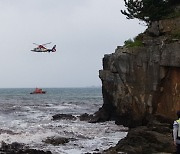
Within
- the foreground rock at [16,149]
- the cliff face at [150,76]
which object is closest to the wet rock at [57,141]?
the foreground rock at [16,149]

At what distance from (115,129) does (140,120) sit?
2.39m

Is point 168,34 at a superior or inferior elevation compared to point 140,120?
superior

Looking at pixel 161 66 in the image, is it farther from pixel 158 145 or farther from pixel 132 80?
pixel 158 145

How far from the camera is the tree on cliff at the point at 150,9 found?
28906mm

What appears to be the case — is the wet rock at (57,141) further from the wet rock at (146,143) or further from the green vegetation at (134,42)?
the green vegetation at (134,42)

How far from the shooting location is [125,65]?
97.6 ft

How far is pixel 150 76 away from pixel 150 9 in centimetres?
547

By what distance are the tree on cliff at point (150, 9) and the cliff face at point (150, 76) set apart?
63.6 inches

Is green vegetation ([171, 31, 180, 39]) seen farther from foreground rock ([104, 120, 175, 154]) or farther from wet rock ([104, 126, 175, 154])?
wet rock ([104, 126, 175, 154])

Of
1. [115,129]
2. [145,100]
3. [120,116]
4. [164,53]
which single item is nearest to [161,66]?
[164,53]

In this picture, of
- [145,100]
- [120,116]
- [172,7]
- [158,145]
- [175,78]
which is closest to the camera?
[158,145]

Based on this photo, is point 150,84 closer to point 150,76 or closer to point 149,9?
point 150,76

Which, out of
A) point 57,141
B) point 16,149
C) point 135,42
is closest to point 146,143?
point 16,149

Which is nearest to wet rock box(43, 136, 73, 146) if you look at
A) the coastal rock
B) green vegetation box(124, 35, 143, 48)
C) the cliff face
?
the coastal rock
